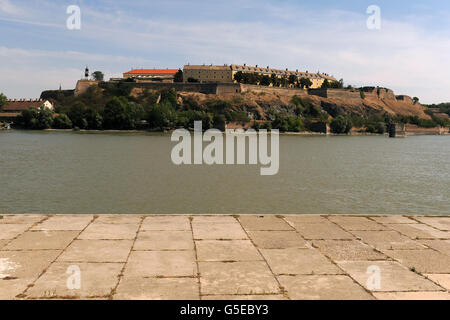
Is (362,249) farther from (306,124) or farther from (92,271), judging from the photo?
(306,124)

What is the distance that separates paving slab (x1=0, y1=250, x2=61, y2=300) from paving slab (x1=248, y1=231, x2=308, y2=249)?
129 inches

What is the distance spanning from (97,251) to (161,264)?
1210 millimetres

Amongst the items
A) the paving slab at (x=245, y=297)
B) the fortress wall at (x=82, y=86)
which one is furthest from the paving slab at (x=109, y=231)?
the fortress wall at (x=82, y=86)

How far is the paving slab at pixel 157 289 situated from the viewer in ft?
15.5

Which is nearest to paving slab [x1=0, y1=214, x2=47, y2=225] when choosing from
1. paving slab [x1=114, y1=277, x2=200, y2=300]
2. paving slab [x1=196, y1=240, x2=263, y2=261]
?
paving slab [x1=196, y1=240, x2=263, y2=261]

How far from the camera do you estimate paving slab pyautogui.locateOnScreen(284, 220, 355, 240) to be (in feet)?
24.6

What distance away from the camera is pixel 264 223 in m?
8.49

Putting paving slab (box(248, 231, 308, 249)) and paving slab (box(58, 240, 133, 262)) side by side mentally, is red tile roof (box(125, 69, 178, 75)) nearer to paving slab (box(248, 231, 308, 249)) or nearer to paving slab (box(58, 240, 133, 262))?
paving slab (box(248, 231, 308, 249))

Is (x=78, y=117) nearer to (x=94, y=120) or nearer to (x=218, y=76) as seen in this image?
(x=94, y=120)

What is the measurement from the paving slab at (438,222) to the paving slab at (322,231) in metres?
2.16

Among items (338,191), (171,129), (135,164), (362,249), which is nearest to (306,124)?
(171,129)

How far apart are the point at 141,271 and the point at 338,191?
15817mm

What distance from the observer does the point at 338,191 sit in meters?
19.9

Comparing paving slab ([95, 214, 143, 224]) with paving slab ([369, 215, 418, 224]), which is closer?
paving slab ([95, 214, 143, 224])
